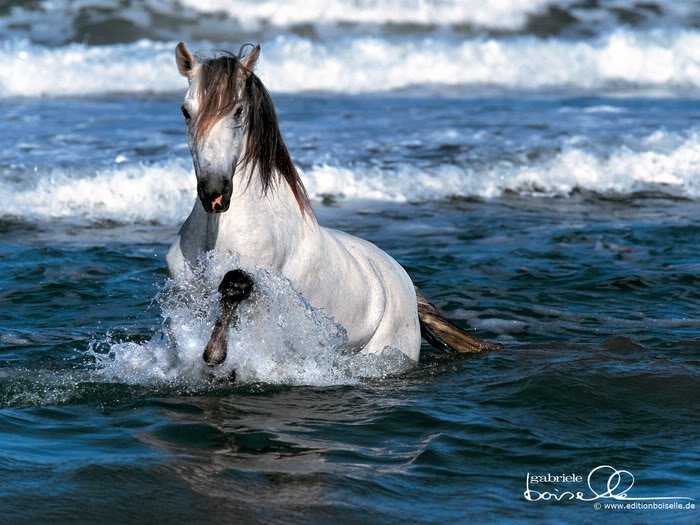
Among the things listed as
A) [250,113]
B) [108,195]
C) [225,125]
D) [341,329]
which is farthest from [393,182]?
[225,125]

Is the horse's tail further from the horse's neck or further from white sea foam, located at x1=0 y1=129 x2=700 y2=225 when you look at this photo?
white sea foam, located at x1=0 y1=129 x2=700 y2=225

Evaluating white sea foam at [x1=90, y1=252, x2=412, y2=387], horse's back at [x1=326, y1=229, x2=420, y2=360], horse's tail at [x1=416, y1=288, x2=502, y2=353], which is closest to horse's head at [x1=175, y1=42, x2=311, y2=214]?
white sea foam at [x1=90, y1=252, x2=412, y2=387]

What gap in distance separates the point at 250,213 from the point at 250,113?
443 mm

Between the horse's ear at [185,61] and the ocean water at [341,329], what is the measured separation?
83cm

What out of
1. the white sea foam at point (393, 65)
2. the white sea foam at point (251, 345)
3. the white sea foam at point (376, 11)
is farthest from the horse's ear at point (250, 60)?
the white sea foam at point (376, 11)

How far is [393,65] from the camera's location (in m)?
21.7

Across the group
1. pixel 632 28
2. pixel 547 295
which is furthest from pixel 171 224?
pixel 632 28

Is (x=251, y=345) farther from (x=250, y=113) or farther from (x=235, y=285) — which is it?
(x=250, y=113)

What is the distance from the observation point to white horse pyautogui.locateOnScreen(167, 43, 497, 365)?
181 inches

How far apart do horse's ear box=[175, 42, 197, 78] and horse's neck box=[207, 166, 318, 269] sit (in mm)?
479

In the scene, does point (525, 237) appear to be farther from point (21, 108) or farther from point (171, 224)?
point (21, 108)

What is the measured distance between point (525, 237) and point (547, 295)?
2.09 meters

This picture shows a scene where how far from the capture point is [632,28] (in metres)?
25.9

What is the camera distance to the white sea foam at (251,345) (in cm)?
496
